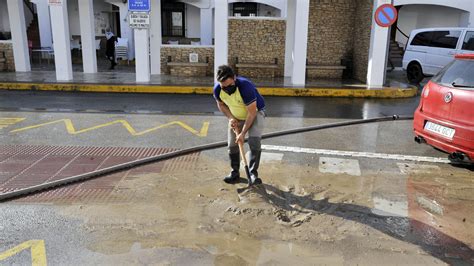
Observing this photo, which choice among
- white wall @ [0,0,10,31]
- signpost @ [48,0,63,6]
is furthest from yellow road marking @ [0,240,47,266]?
white wall @ [0,0,10,31]

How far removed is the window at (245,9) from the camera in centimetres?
2142

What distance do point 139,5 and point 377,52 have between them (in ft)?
23.1

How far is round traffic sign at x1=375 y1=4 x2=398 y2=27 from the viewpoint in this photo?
1169 cm

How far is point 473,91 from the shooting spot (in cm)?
530

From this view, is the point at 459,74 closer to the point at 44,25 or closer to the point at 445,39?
the point at 445,39

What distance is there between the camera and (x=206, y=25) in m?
21.2

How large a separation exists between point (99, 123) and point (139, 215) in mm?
4358

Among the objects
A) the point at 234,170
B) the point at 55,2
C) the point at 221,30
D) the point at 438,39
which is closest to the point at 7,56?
the point at 55,2

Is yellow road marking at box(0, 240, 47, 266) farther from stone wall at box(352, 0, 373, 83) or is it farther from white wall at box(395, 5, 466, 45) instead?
white wall at box(395, 5, 466, 45)

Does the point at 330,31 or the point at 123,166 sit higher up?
the point at 330,31

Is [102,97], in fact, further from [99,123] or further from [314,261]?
[314,261]

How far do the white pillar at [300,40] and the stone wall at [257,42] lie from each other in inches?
92.8

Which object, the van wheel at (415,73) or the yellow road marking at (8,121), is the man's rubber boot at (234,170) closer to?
the yellow road marking at (8,121)

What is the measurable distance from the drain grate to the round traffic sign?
26.0 feet
